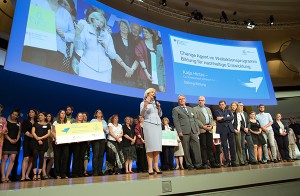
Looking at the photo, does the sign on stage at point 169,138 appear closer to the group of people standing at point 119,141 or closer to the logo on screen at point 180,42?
the group of people standing at point 119,141

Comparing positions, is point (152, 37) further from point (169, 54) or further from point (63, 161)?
point (63, 161)

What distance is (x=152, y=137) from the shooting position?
3.33m

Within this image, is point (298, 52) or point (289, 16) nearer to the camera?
point (289, 16)

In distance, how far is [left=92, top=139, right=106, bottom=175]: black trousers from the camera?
179 inches

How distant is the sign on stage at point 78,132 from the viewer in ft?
13.6

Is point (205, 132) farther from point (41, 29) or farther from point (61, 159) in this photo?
point (41, 29)

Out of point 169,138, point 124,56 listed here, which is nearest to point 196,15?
point 124,56

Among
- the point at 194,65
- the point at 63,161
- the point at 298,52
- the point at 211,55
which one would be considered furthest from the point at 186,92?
the point at 298,52

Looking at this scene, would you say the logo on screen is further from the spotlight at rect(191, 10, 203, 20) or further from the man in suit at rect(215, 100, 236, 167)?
the man in suit at rect(215, 100, 236, 167)

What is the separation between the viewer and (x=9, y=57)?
4.16m

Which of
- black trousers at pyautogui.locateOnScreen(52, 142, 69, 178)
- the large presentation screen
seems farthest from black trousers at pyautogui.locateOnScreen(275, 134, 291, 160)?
black trousers at pyautogui.locateOnScreen(52, 142, 69, 178)

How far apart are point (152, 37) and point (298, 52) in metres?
8.27

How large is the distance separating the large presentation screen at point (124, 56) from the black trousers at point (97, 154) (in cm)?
127

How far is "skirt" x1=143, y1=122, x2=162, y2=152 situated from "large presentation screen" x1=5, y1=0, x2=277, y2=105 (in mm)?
2276
